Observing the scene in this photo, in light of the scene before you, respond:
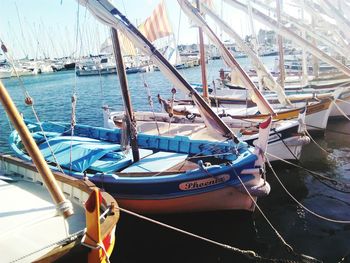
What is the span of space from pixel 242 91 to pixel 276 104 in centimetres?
696

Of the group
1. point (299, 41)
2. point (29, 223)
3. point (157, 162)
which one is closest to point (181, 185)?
point (157, 162)

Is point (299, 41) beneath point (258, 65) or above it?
above

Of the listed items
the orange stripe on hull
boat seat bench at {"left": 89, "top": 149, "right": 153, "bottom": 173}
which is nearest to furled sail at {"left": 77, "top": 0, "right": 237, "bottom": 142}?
the orange stripe on hull

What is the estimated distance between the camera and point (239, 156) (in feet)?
39.4

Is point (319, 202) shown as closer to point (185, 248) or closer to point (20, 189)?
point (185, 248)

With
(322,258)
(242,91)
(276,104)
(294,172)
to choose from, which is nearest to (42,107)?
(242,91)

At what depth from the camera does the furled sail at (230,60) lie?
12.8 meters

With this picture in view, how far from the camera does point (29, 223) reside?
22.6ft

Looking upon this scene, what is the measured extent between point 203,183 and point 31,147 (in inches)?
284

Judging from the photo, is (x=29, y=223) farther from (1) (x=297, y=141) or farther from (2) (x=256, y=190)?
(1) (x=297, y=141)

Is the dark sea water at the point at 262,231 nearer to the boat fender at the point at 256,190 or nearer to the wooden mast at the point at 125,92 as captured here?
the boat fender at the point at 256,190

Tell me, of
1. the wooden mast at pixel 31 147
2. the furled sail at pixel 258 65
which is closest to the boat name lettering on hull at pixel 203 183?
the furled sail at pixel 258 65

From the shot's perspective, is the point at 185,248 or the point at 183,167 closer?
the point at 185,248

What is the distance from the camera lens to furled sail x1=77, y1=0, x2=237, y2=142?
410 inches
